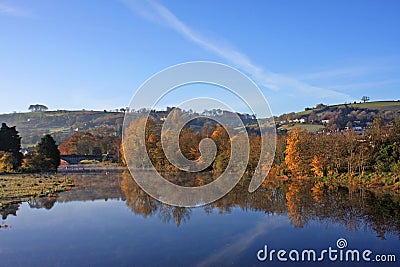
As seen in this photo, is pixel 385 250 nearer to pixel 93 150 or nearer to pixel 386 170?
pixel 386 170

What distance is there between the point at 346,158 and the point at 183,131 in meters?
18.1

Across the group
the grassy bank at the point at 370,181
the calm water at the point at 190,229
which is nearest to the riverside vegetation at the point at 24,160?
the calm water at the point at 190,229

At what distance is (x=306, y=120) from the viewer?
255ft

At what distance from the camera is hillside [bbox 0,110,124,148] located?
119 meters

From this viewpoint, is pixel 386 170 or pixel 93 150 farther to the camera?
pixel 93 150

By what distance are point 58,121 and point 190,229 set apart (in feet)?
422

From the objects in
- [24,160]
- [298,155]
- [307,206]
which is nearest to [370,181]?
[298,155]

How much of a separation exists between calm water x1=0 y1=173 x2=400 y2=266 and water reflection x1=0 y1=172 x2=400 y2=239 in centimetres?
5

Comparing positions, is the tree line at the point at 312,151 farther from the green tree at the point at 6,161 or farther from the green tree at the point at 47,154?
the green tree at the point at 6,161

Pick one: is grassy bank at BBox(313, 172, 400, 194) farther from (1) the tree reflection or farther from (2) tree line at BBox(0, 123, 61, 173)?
(2) tree line at BBox(0, 123, 61, 173)

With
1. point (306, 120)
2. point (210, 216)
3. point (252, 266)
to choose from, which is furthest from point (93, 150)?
point (252, 266)

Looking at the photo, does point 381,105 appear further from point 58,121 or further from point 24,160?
point 58,121

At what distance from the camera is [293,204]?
65.0ft

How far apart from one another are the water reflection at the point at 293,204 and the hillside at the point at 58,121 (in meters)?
93.1
